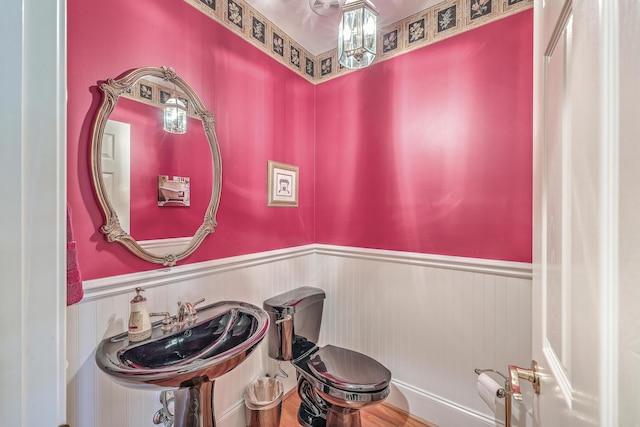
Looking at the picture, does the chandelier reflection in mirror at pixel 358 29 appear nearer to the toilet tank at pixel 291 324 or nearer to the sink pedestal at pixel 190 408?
the toilet tank at pixel 291 324

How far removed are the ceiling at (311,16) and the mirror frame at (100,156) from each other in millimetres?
813

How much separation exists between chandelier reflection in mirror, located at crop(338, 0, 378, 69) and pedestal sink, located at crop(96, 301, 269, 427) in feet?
4.60

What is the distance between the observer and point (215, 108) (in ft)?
4.83

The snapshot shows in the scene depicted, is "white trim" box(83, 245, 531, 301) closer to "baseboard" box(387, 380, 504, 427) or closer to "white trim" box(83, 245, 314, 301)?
"white trim" box(83, 245, 314, 301)

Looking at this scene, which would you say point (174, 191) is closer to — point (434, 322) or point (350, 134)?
point (350, 134)

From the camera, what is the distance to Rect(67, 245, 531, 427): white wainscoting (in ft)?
3.45

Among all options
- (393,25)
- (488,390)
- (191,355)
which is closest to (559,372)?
(488,390)

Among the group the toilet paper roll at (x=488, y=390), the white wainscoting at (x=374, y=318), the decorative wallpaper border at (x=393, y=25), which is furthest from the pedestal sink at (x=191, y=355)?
the decorative wallpaper border at (x=393, y=25)

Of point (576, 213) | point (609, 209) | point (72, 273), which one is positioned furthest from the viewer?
point (72, 273)

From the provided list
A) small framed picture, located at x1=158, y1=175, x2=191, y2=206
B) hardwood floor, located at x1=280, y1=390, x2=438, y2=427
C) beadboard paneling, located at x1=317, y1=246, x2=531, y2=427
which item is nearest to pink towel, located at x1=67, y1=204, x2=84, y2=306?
small framed picture, located at x1=158, y1=175, x2=191, y2=206

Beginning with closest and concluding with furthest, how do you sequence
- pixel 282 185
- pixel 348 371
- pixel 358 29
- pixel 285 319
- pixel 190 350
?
pixel 190 350, pixel 358 29, pixel 348 371, pixel 285 319, pixel 282 185

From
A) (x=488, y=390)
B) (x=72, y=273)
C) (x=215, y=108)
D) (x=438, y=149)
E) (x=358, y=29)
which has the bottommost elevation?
(x=488, y=390)

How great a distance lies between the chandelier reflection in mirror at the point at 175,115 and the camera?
1.27m

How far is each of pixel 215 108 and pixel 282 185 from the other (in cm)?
67
